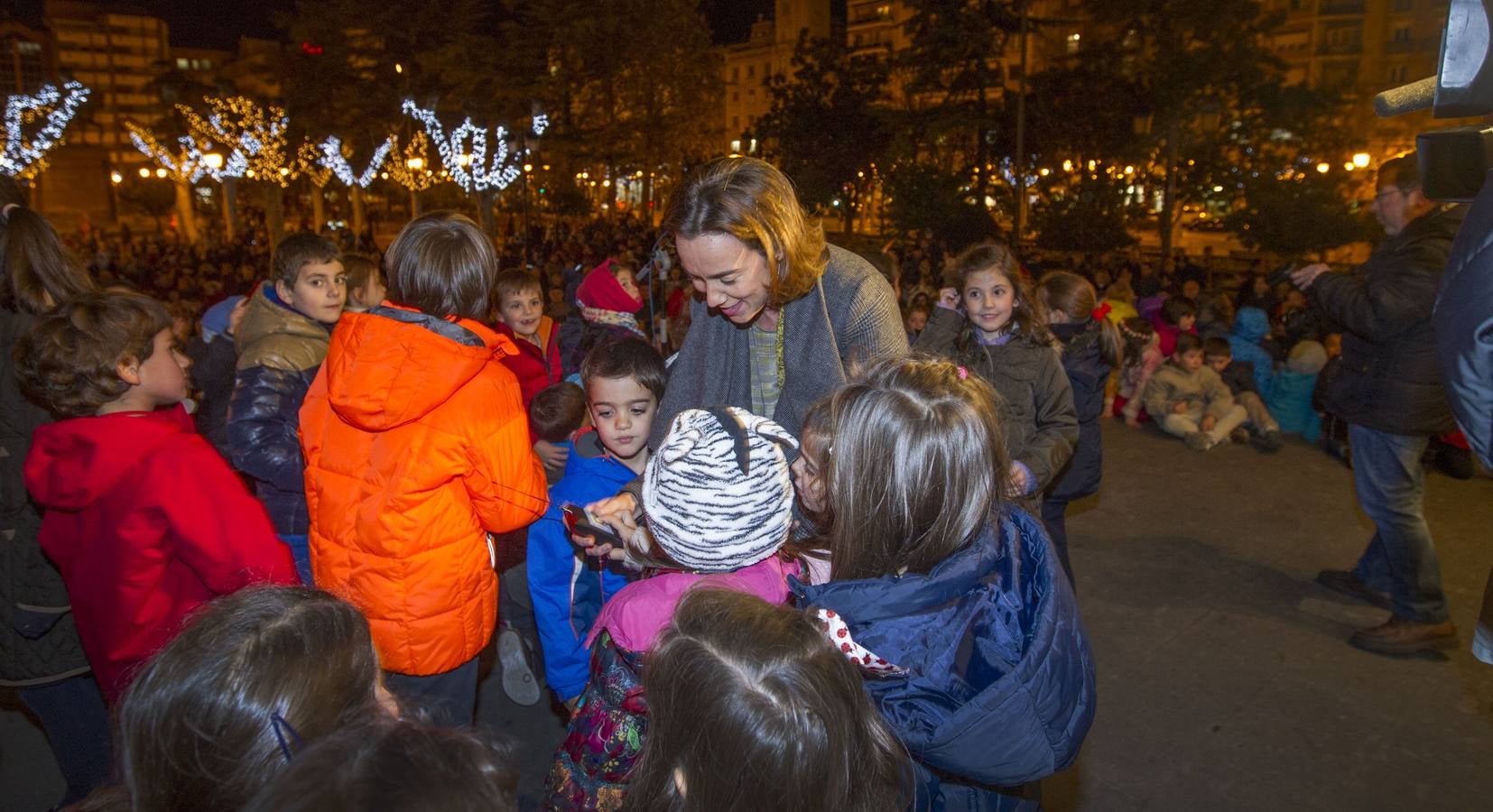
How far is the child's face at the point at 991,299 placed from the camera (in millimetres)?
3502

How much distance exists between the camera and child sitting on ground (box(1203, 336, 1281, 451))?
23.8 feet

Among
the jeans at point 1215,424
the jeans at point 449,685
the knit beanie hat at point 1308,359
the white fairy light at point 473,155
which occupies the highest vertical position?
the white fairy light at point 473,155

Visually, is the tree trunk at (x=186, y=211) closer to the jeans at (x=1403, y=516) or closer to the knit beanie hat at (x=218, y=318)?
the knit beanie hat at (x=218, y=318)

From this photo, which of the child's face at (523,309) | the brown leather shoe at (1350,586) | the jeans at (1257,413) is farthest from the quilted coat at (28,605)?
the jeans at (1257,413)

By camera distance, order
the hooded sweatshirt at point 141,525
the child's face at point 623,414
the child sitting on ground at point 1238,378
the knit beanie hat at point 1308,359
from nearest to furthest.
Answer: the hooded sweatshirt at point 141,525 → the child's face at point 623,414 → the child sitting on ground at point 1238,378 → the knit beanie hat at point 1308,359

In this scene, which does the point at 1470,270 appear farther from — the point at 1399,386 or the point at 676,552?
the point at 1399,386

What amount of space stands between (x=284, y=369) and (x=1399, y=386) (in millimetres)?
4452

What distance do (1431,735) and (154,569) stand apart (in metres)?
4.31

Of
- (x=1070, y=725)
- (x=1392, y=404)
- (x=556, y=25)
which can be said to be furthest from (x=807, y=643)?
(x=556, y=25)

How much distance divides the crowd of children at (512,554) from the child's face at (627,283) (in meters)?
Answer: 1.03

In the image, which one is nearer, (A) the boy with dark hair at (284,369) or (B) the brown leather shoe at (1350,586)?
(A) the boy with dark hair at (284,369)

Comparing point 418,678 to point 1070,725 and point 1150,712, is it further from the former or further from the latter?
point 1150,712

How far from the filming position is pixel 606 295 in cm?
514

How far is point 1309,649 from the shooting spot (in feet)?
12.7
